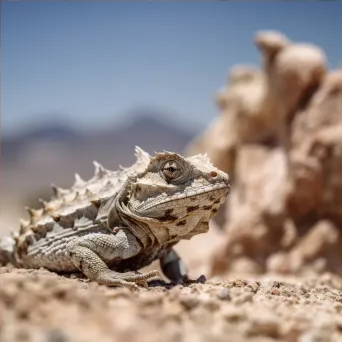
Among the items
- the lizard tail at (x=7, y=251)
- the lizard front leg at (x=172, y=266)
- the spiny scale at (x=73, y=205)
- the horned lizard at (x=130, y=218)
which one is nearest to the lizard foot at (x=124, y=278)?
the horned lizard at (x=130, y=218)

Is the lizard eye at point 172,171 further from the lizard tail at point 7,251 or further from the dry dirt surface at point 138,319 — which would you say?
the lizard tail at point 7,251

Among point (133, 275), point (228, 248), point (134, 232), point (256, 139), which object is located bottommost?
point (133, 275)

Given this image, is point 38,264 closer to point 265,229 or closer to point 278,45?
point 265,229

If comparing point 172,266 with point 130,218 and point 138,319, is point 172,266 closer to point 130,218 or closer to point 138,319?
point 130,218

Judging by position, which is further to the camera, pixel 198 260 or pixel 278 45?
pixel 198 260

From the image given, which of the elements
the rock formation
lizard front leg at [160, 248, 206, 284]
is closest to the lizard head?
lizard front leg at [160, 248, 206, 284]

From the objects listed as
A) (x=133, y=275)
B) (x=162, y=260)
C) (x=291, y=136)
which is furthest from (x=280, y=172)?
(x=133, y=275)

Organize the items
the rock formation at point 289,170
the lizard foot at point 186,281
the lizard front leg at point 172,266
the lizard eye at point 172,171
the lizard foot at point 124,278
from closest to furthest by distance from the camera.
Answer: the lizard foot at point 124,278
the lizard eye at point 172,171
the lizard foot at point 186,281
the lizard front leg at point 172,266
the rock formation at point 289,170
